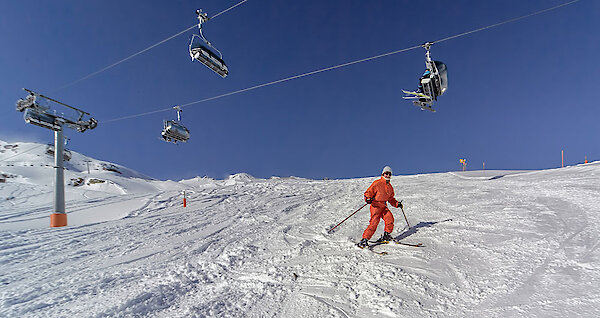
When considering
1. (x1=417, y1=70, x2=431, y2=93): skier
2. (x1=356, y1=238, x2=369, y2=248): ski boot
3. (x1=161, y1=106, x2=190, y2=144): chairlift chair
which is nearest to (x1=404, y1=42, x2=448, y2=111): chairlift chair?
(x1=417, y1=70, x2=431, y2=93): skier

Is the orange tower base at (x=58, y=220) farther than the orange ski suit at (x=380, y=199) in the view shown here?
Yes

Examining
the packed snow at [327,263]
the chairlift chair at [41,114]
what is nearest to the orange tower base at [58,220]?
the packed snow at [327,263]

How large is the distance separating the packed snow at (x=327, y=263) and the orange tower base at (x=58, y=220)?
76 cm

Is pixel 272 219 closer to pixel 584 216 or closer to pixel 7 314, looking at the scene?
pixel 7 314

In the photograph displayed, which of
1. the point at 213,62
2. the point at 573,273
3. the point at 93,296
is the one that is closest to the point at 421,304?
the point at 573,273

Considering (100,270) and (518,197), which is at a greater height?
(518,197)

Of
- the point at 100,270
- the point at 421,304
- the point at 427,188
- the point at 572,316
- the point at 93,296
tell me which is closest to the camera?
the point at 572,316

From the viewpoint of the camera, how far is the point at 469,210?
814cm

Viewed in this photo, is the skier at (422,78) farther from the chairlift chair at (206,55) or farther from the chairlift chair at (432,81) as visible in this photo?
the chairlift chair at (206,55)

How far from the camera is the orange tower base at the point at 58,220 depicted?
37.1 feet

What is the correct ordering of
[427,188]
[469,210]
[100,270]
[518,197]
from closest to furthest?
[100,270], [469,210], [518,197], [427,188]

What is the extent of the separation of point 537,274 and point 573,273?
1.63 ft

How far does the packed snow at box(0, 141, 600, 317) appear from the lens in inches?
149

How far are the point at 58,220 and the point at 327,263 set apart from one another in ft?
41.7
